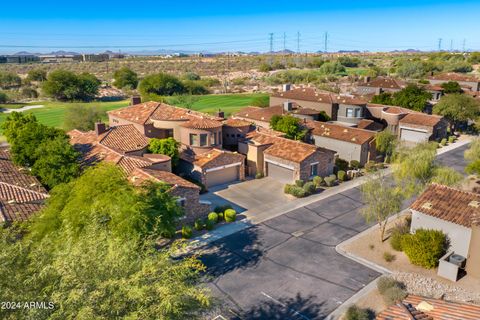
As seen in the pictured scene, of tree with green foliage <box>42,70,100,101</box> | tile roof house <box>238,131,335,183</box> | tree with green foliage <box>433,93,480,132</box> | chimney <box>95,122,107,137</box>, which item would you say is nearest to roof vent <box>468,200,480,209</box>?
tile roof house <box>238,131,335,183</box>

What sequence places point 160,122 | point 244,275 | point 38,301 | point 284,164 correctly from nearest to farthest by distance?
1. point 38,301
2. point 244,275
3. point 284,164
4. point 160,122

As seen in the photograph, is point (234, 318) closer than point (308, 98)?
Yes

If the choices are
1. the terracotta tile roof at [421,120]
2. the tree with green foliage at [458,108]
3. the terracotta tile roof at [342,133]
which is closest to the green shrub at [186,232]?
the terracotta tile roof at [342,133]

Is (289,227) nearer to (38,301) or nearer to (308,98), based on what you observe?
(38,301)

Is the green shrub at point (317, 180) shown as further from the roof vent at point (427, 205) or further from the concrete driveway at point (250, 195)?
the roof vent at point (427, 205)

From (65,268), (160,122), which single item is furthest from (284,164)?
(65,268)

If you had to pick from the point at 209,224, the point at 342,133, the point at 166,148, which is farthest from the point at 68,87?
the point at 209,224
